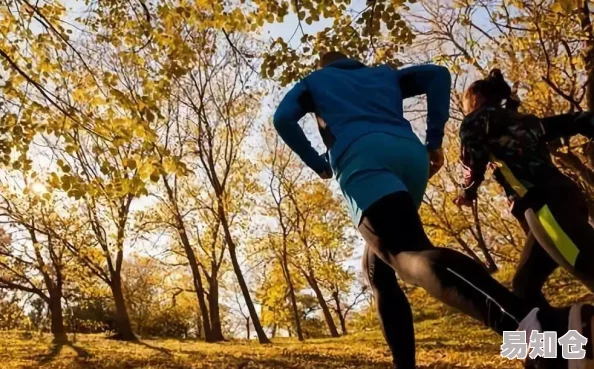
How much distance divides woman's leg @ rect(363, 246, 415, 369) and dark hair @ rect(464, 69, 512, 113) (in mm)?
1282

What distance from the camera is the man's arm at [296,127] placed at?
2.43m

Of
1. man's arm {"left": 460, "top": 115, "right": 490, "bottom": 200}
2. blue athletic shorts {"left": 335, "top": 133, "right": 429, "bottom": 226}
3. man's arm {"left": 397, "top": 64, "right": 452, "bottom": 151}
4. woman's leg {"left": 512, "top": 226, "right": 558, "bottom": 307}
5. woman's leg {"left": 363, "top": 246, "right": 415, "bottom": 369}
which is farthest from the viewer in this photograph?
man's arm {"left": 460, "top": 115, "right": 490, "bottom": 200}

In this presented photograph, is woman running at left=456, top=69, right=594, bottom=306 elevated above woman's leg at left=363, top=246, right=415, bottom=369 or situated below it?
above

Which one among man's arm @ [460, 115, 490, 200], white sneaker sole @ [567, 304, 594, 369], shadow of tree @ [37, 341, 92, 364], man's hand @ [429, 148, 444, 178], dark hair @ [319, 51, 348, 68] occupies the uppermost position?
dark hair @ [319, 51, 348, 68]

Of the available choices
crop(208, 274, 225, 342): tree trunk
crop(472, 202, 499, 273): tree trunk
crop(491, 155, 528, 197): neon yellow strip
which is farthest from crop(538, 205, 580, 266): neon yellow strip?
crop(208, 274, 225, 342): tree trunk

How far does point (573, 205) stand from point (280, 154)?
21.6 metres

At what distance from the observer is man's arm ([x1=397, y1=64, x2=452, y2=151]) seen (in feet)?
8.62

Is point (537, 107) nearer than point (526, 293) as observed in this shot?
No

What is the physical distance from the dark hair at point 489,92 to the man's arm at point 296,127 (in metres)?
1.22

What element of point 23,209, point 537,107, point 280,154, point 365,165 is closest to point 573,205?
point 365,165

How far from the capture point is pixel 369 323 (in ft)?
76.9

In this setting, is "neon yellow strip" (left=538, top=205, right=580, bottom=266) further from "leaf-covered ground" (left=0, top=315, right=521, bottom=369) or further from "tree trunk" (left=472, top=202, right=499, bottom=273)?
"tree trunk" (left=472, top=202, right=499, bottom=273)

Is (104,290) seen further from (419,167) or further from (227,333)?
(419,167)

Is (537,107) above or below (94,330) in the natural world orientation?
above
